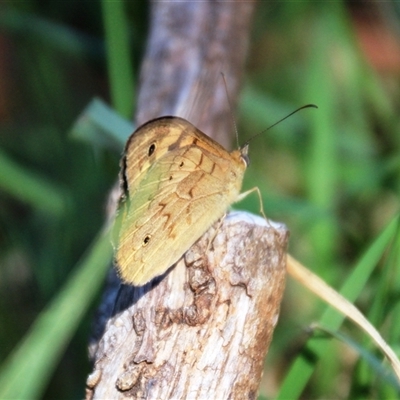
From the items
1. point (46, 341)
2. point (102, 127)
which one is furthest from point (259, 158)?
point (46, 341)

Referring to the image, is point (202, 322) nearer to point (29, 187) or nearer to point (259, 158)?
point (29, 187)

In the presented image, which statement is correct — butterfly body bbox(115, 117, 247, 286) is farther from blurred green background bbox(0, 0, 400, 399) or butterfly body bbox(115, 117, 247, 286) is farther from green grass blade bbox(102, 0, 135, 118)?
green grass blade bbox(102, 0, 135, 118)

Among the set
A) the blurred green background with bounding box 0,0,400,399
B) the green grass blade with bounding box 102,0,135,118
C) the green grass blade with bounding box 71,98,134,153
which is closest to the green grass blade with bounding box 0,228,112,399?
the green grass blade with bounding box 71,98,134,153

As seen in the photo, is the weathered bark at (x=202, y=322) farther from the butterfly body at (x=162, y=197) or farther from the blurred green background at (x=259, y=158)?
the blurred green background at (x=259, y=158)

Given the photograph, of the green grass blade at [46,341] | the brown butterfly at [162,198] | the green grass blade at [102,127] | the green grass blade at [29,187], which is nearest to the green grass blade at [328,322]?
the brown butterfly at [162,198]

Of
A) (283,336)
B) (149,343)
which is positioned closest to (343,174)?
(283,336)
